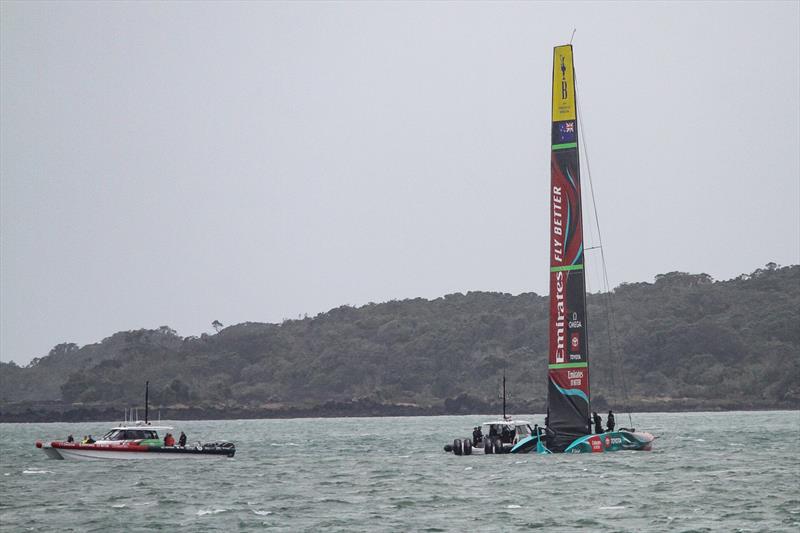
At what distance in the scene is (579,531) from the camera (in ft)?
120

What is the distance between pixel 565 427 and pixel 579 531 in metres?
22.4

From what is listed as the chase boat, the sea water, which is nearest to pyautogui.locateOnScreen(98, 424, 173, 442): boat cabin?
the sea water

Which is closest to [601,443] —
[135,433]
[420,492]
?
[420,492]

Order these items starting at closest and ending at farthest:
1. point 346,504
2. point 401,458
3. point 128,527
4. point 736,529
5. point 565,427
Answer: point 736,529 < point 128,527 < point 346,504 < point 565,427 < point 401,458

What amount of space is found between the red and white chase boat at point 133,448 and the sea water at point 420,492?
472 millimetres

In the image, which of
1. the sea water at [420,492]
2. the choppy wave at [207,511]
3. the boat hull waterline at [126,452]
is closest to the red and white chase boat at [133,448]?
the boat hull waterline at [126,452]

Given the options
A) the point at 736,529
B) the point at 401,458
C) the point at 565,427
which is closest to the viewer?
the point at 736,529

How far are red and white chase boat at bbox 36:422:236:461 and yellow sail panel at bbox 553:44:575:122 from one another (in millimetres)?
24258

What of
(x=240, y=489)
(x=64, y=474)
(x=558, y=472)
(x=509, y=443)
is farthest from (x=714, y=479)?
(x=64, y=474)

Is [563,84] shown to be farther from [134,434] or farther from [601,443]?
[134,434]

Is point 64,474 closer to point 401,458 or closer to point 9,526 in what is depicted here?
point 401,458

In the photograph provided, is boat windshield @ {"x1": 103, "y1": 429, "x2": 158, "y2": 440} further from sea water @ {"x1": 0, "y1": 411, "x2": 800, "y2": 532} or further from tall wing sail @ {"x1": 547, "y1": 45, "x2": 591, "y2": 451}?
tall wing sail @ {"x1": 547, "y1": 45, "x2": 591, "y2": 451}

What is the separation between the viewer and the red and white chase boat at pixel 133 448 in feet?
221

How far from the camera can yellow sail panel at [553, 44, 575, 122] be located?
196ft
